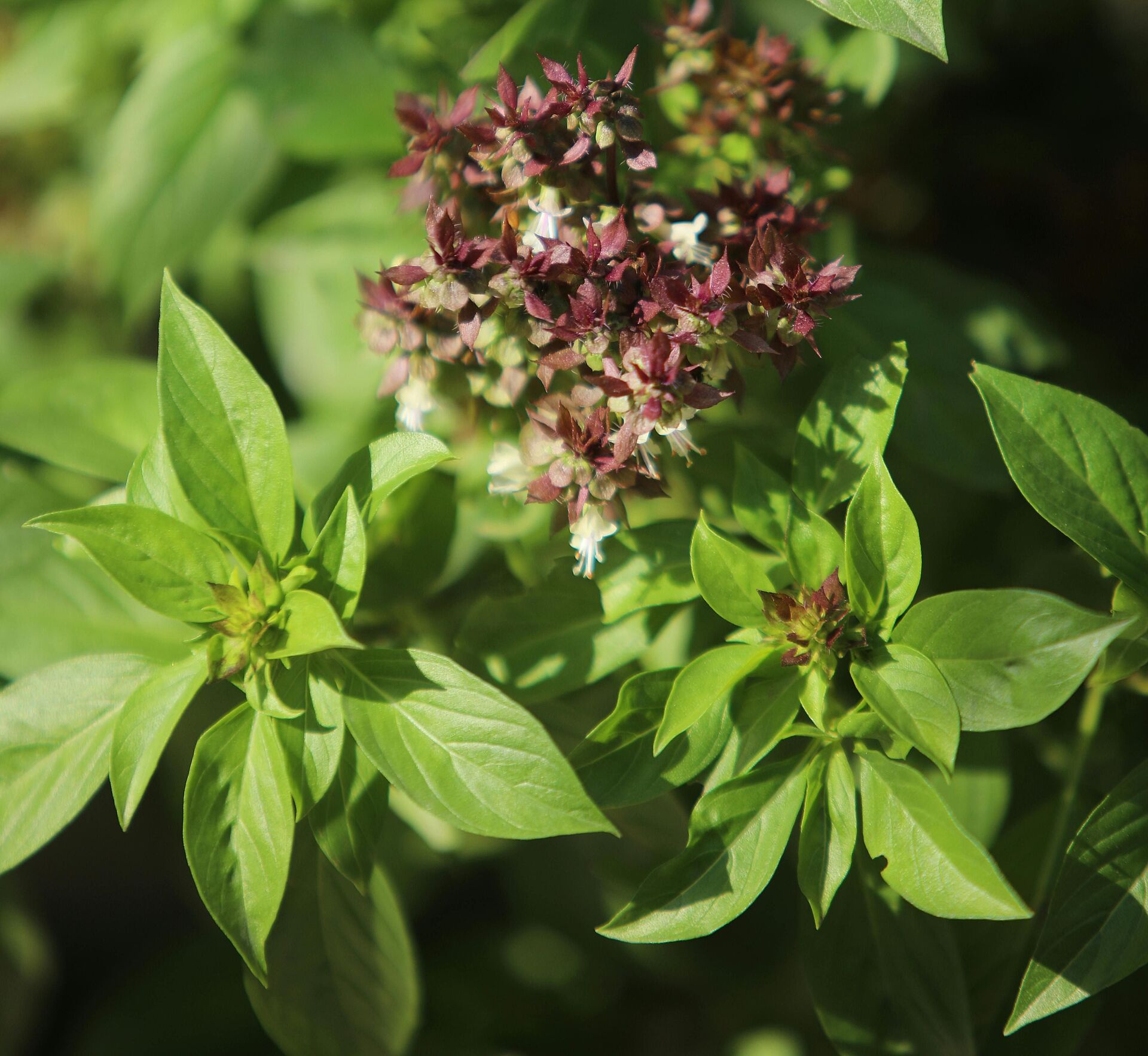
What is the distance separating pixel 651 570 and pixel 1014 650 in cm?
28

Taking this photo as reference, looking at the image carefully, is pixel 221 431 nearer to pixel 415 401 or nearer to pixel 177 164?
pixel 415 401

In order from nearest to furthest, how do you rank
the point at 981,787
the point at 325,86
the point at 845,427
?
the point at 845,427
the point at 981,787
the point at 325,86

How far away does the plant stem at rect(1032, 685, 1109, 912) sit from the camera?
32.5 inches

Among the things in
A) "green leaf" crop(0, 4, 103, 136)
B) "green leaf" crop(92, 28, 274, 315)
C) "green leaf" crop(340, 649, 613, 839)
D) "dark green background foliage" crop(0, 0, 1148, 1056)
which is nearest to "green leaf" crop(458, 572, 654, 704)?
"dark green background foliage" crop(0, 0, 1148, 1056)

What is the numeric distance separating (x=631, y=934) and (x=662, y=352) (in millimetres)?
406

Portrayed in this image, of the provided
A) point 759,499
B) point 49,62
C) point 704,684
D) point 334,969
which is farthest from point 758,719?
point 49,62

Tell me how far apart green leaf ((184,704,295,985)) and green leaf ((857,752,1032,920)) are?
42 cm

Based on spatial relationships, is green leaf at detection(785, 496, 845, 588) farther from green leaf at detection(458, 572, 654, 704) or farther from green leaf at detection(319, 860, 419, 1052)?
green leaf at detection(319, 860, 419, 1052)

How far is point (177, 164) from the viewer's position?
1.32m

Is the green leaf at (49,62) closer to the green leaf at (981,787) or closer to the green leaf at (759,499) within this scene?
the green leaf at (759,499)

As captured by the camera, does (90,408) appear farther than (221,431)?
Yes

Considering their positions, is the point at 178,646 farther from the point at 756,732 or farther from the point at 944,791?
the point at 944,791

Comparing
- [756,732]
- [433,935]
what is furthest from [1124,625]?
[433,935]

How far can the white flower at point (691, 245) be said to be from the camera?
0.74 m
